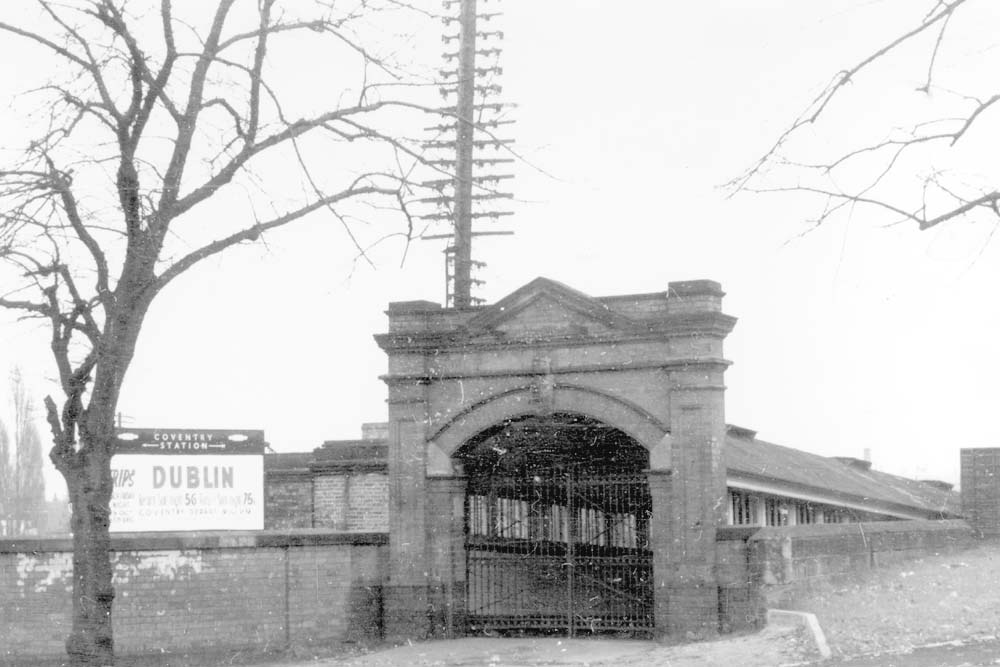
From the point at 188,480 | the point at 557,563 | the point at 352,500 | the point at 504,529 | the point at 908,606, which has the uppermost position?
the point at 188,480

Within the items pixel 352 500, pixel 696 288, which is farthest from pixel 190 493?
pixel 696 288

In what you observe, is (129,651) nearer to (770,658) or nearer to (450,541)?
(450,541)

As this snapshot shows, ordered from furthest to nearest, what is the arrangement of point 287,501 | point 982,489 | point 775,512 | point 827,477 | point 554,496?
point 827,477
point 775,512
point 287,501
point 982,489
point 554,496

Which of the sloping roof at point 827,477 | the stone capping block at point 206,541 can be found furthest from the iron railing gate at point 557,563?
the sloping roof at point 827,477

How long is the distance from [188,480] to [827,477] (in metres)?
14.7

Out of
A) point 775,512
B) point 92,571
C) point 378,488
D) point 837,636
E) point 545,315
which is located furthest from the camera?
point 775,512

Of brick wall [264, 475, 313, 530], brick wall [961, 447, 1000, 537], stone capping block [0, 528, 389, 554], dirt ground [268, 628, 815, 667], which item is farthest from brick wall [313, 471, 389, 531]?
brick wall [961, 447, 1000, 537]

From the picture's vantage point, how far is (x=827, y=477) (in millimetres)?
31734

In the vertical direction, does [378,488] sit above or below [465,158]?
below

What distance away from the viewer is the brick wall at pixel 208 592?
730 inches

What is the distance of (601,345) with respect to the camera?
1908 centimetres

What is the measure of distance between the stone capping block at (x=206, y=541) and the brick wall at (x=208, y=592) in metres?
0.01

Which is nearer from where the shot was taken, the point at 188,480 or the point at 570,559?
the point at 570,559

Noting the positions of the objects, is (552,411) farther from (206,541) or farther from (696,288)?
(206,541)
